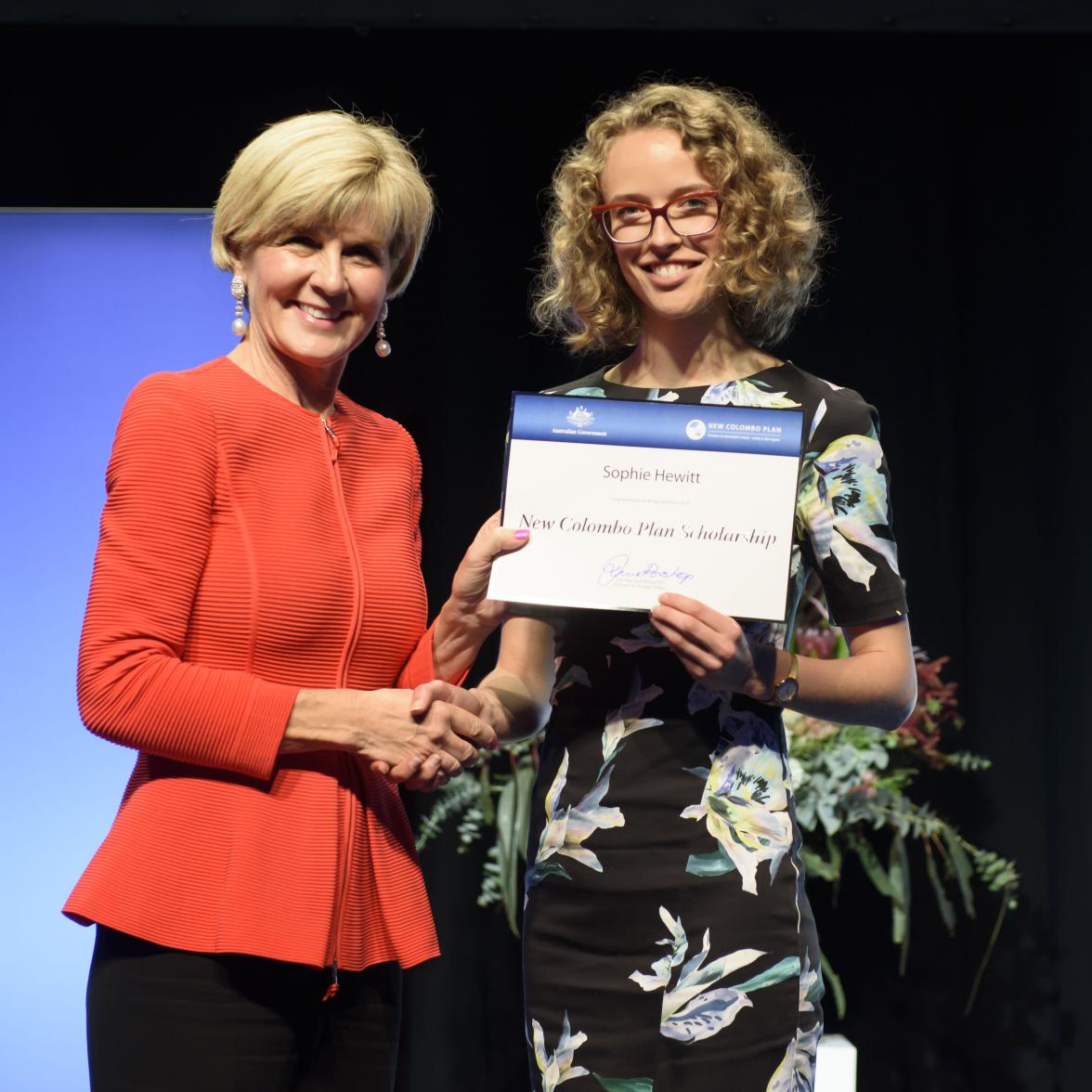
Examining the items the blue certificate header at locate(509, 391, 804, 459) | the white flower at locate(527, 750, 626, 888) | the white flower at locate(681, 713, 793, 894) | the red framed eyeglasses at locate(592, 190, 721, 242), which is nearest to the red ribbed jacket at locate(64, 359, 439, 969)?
the white flower at locate(527, 750, 626, 888)

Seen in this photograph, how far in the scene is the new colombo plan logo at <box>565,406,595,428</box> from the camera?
160 cm

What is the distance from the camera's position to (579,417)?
1.60 metres

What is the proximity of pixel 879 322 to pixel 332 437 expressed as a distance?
2.41 m

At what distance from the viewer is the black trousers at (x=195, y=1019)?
4.81ft

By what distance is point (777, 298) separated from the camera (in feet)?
5.85

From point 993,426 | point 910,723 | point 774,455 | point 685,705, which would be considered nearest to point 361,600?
point 685,705

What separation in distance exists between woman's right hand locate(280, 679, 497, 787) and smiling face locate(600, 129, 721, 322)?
544 millimetres

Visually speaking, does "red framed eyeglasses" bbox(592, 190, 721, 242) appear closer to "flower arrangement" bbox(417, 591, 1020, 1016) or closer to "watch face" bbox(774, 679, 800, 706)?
"watch face" bbox(774, 679, 800, 706)

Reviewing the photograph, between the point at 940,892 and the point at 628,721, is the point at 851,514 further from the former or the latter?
the point at 940,892

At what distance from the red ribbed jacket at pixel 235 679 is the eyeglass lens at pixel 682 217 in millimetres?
471

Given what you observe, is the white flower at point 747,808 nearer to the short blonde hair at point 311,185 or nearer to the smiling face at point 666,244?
the smiling face at point 666,244

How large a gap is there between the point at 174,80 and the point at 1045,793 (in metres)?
2.90

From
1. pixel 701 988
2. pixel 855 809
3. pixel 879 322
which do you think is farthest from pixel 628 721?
pixel 879 322

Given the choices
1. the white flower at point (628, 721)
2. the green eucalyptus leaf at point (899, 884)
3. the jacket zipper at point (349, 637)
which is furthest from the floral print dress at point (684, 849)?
the green eucalyptus leaf at point (899, 884)
